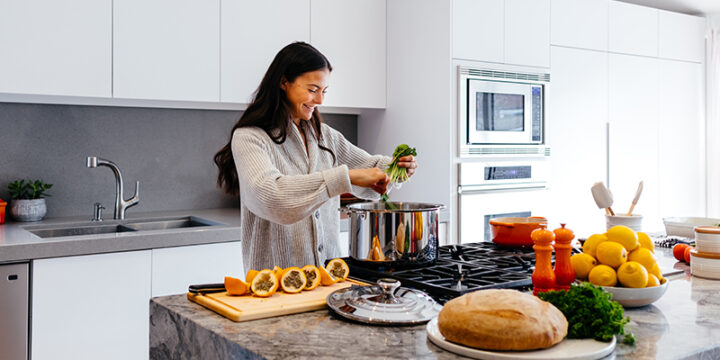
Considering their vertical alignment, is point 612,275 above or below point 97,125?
below

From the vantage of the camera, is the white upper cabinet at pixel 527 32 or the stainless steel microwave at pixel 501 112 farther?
the white upper cabinet at pixel 527 32

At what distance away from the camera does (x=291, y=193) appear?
1791 millimetres

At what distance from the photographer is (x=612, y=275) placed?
1.47m

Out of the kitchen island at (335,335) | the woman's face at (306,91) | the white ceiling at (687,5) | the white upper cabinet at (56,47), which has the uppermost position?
the white ceiling at (687,5)

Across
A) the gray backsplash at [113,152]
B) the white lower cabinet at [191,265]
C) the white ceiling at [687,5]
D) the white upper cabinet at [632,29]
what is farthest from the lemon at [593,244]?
the white ceiling at [687,5]

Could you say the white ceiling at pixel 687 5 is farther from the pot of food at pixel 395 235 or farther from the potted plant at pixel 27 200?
the potted plant at pixel 27 200

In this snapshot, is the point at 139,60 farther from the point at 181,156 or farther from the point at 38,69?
the point at 181,156

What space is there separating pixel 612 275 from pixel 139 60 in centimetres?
223

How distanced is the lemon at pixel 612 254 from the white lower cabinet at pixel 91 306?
1.78 metres

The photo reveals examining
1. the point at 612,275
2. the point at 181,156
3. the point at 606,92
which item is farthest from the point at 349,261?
the point at 606,92

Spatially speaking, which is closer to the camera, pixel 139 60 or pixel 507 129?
pixel 139 60

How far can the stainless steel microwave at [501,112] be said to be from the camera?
3.39 m

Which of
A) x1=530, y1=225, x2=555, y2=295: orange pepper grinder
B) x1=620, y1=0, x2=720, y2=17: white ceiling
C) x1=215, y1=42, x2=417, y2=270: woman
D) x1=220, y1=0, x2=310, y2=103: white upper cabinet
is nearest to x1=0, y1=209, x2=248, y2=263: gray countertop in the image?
x1=215, y1=42, x2=417, y2=270: woman

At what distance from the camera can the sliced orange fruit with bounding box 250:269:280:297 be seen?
1479 mm
